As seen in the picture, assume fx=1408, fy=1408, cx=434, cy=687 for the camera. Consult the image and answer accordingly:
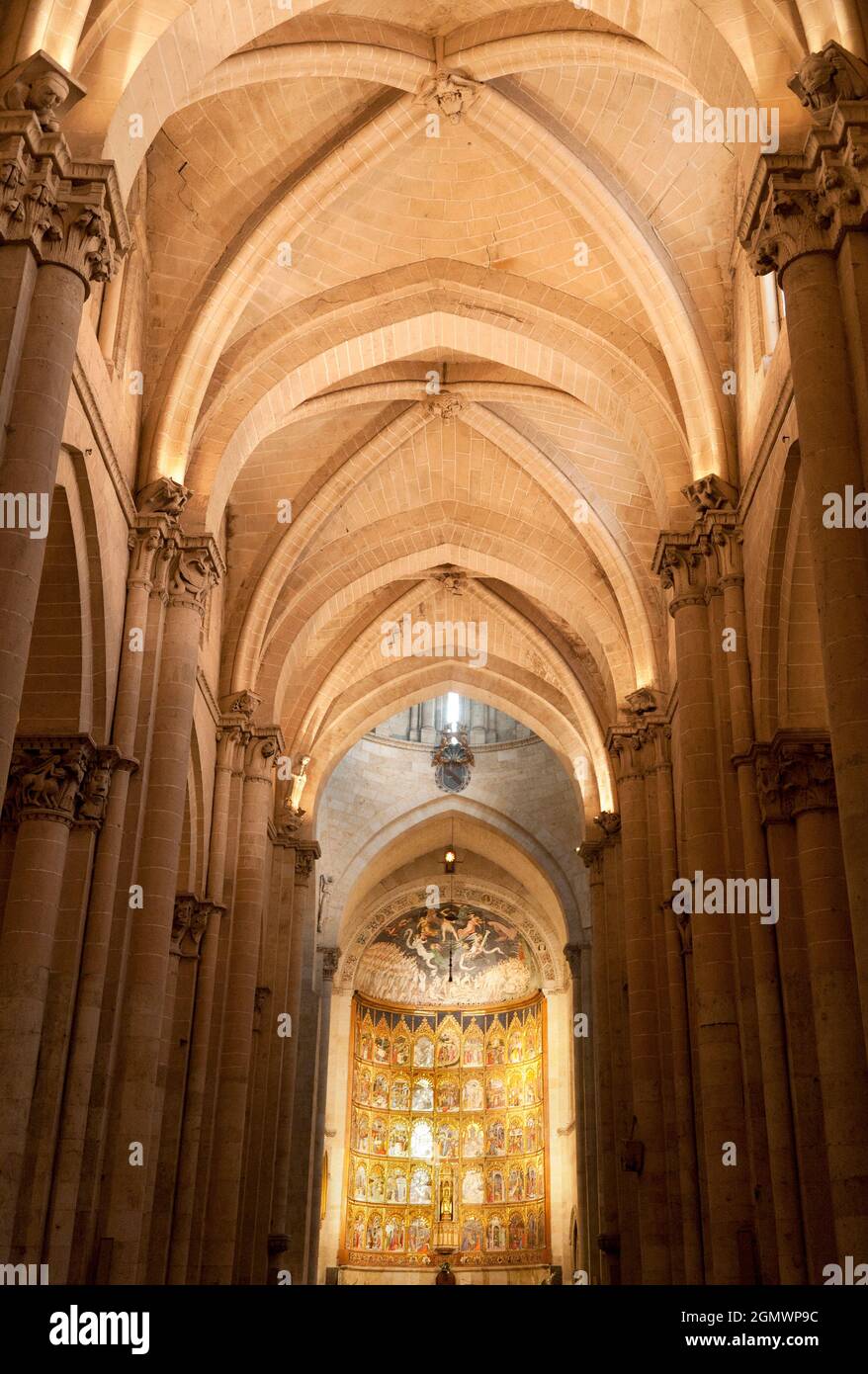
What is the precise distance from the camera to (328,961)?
3416 cm

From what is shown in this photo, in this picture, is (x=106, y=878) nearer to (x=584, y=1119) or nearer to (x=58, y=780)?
(x=58, y=780)

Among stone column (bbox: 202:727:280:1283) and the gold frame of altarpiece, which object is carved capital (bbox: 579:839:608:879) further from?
the gold frame of altarpiece

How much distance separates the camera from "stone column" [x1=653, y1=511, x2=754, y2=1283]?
13461 mm

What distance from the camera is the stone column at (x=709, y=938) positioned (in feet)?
44.2

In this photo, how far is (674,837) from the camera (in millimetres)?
19562

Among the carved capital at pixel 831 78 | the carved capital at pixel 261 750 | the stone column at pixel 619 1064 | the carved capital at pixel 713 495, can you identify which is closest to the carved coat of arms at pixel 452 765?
the stone column at pixel 619 1064

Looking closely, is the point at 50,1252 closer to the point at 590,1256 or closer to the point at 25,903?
the point at 25,903

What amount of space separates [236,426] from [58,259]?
7.26 metres

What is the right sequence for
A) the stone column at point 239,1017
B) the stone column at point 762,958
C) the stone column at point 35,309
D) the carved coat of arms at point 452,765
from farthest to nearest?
1. the carved coat of arms at point 452,765
2. the stone column at point 239,1017
3. the stone column at point 762,958
4. the stone column at point 35,309

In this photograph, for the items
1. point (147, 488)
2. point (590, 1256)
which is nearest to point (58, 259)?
point (147, 488)

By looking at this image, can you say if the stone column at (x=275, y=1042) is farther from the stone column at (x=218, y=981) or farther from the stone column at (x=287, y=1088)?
the stone column at (x=218, y=981)

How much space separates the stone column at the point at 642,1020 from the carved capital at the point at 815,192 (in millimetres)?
10687

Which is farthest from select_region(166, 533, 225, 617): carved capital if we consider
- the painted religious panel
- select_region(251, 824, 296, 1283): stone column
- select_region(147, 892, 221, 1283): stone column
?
the painted religious panel

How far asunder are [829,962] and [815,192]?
241 inches
